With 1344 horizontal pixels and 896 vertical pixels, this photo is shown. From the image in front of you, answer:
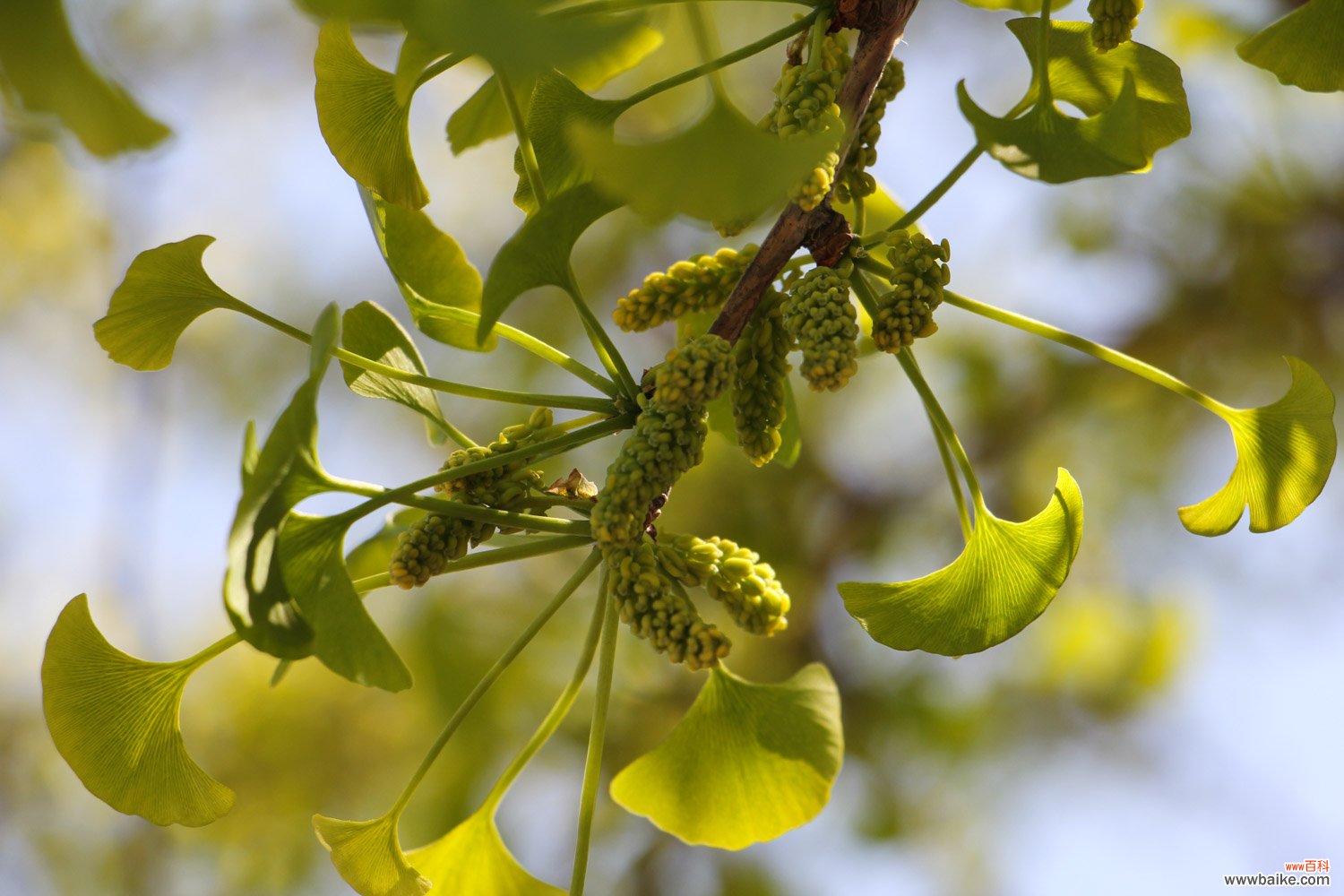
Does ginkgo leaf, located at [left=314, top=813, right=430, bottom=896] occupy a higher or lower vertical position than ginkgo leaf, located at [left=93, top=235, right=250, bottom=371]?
lower

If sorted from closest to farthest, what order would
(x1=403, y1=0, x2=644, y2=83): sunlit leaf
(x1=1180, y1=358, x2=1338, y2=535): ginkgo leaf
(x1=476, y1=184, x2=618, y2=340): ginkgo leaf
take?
(x1=403, y1=0, x2=644, y2=83): sunlit leaf, (x1=476, y1=184, x2=618, y2=340): ginkgo leaf, (x1=1180, y1=358, x2=1338, y2=535): ginkgo leaf

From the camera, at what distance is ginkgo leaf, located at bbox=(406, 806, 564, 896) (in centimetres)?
49

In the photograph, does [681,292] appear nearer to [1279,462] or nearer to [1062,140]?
[1062,140]

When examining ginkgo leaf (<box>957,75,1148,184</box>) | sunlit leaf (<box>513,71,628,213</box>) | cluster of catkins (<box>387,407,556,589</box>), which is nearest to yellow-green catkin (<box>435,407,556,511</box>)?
cluster of catkins (<box>387,407,556,589</box>)

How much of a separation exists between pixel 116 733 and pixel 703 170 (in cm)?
35

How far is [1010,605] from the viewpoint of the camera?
0.42 m

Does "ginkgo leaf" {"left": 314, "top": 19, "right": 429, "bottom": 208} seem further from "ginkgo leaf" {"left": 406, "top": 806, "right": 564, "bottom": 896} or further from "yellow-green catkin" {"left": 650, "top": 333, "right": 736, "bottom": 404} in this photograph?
"ginkgo leaf" {"left": 406, "top": 806, "right": 564, "bottom": 896}

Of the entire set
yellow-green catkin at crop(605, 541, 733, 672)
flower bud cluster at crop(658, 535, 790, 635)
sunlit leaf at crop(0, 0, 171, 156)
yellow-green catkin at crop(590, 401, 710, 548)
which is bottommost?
flower bud cluster at crop(658, 535, 790, 635)

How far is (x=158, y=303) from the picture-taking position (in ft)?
1.46

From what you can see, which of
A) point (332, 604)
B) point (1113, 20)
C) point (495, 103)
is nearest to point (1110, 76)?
point (1113, 20)

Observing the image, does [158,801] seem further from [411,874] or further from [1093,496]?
[1093,496]

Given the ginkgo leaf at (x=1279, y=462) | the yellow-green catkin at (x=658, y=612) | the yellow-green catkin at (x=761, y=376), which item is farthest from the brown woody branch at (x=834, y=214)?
the ginkgo leaf at (x=1279, y=462)

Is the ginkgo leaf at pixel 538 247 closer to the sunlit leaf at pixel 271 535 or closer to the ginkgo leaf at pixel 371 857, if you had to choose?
the sunlit leaf at pixel 271 535

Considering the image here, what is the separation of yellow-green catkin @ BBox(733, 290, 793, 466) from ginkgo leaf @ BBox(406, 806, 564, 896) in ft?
0.78
